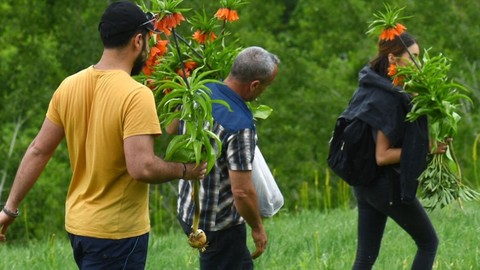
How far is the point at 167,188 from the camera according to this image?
→ 27328 mm

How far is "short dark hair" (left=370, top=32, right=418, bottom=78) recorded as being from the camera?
581cm

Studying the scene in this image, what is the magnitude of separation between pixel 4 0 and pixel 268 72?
22.3 meters

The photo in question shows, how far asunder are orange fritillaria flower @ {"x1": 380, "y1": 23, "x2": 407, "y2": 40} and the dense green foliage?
1749 cm

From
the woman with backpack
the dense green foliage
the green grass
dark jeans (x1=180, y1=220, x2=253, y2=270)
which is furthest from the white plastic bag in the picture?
the dense green foliage

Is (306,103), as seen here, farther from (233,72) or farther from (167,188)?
(233,72)

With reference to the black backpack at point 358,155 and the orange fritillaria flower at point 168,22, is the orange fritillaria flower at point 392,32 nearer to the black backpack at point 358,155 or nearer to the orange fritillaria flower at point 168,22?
the black backpack at point 358,155

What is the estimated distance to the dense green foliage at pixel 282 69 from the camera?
26.5 m

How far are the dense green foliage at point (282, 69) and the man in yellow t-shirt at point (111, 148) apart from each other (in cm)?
1872

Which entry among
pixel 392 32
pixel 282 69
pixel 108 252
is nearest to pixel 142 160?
pixel 108 252

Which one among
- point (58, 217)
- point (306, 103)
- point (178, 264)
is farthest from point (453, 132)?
point (306, 103)

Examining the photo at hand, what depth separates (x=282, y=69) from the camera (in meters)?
31.3

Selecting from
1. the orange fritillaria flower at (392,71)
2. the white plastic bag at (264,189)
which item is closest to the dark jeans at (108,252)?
the white plastic bag at (264,189)

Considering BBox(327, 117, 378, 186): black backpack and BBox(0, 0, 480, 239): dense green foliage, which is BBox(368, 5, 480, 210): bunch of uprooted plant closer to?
BBox(327, 117, 378, 186): black backpack

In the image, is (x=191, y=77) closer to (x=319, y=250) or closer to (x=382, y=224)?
(x=382, y=224)
